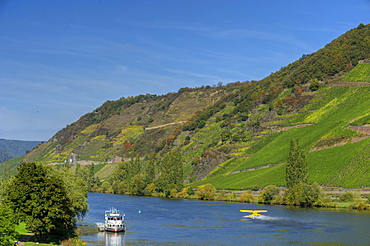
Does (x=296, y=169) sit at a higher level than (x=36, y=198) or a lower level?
higher

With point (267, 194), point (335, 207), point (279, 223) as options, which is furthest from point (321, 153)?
point (279, 223)

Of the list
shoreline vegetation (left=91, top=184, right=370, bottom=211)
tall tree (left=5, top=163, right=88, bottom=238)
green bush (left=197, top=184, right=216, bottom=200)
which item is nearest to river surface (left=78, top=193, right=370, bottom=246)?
shoreline vegetation (left=91, top=184, right=370, bottom=211)

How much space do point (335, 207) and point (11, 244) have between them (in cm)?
10401

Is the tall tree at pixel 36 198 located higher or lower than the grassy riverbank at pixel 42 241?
higher

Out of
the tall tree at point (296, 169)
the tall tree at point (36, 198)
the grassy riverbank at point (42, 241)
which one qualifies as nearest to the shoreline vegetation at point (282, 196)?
the tall tree at point (296, 169)

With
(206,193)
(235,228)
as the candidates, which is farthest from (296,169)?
(235,228)

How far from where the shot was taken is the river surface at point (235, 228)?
8538cm

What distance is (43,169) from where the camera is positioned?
7600cm

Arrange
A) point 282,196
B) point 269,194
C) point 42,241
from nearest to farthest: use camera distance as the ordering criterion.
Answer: point 42,241
point 269,194
point 282,196

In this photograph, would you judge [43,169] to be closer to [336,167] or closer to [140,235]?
[140,235]

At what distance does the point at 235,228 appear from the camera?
4008 inches

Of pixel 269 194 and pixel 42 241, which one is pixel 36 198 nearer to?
pixel 42 241

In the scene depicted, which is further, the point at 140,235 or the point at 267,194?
the point at 267,194

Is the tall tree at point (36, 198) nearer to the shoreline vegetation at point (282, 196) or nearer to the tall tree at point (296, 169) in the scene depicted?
the shoreline vegetation at point (282, 196)
